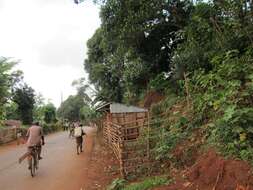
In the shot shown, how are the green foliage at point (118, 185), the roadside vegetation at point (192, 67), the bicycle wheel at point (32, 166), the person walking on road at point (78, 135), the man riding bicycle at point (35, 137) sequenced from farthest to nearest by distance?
the person walking on road at point (78, 135)
the man riding bicycle at point (35, 137)
the bicycle wheel at point (32, 166)
the green foliage at point (118, 185)
the roadside vegetation at point (192, 67)

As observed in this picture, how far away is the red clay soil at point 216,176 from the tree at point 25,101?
145 ft

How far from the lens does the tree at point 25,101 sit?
49000 millimetres

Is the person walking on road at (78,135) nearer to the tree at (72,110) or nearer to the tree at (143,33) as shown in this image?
the tree at (143,33)

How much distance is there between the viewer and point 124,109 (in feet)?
80.9

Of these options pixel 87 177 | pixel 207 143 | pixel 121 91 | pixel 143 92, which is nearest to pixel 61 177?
pixel 87 177

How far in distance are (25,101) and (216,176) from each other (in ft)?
149

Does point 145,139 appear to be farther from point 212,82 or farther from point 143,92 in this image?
point 143,92

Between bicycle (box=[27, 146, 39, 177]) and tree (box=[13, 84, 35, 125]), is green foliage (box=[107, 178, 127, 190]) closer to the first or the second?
bicycle (box=[27, 146, 39, 177])

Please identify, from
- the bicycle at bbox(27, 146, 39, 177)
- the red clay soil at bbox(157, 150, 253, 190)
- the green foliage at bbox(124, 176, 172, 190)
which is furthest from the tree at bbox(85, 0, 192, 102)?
the red clay soil at bbox(157, 150, 253, 190)

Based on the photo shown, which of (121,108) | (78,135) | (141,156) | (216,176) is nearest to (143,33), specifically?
(121,108)

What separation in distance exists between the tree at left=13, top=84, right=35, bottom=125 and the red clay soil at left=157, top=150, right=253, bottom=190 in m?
44.3

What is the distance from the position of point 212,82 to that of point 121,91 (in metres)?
25.7

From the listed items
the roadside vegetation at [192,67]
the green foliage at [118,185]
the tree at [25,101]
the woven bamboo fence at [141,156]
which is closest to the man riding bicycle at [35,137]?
the woven bamboo fence at [141,156]

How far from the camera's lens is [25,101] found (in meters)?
49.3
